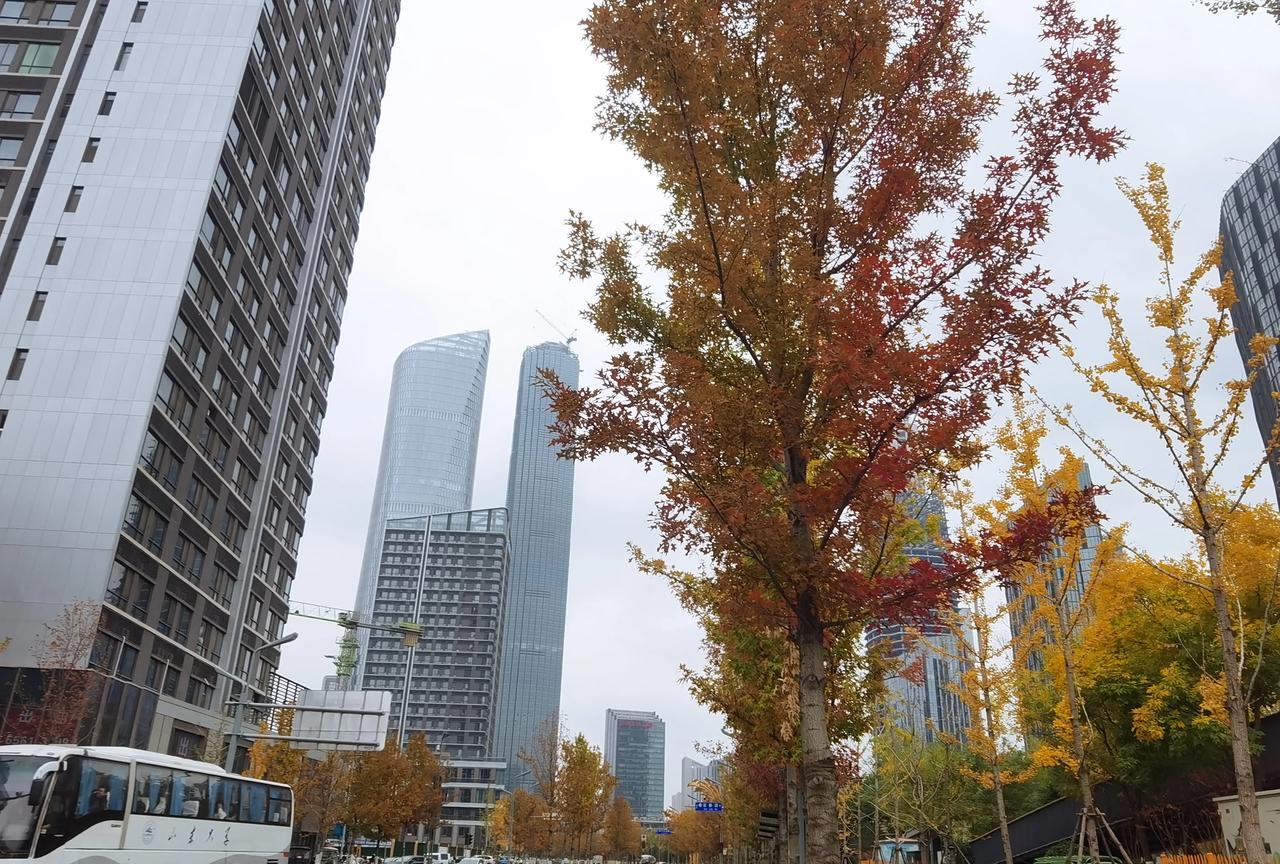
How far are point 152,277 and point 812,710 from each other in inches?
1481

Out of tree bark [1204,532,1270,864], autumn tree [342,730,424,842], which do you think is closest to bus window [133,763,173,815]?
tree bark [1204,532,1270,864]

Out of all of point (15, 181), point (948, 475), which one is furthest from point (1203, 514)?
point (15, 181)

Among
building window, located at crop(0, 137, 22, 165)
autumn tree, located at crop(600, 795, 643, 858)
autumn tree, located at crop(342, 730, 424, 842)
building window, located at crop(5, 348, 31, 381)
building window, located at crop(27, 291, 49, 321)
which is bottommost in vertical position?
autumn tree, located at crop(600, 795, 643, 858)

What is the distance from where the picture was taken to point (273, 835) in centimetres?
2322

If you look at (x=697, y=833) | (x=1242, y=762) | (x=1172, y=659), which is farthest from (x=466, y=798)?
(x=1242, y=762)

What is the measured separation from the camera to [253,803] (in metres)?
22.3

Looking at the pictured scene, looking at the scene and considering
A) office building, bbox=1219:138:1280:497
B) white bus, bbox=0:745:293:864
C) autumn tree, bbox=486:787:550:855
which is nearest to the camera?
white bus, bbox=0:745:293:864

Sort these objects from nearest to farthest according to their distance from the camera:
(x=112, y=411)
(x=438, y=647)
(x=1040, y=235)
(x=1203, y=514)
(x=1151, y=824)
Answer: (x=1040, y=235) → (x=1203, y=514) → (x=1151, y=824) → (x=112, y=411) → (x=438, y=647)

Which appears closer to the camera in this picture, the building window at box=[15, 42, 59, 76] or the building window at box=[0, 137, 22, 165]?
the building window at box=[0, 137, 22, 165]

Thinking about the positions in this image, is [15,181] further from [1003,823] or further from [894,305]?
[1003,823]

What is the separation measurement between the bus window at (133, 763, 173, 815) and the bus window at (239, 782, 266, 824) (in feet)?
12.2

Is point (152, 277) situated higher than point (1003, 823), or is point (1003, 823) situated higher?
point (152, 277)

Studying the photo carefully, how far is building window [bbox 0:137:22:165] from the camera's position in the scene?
128 ft

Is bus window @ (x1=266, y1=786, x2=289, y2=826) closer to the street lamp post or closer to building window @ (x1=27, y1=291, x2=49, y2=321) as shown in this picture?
building window @ (x1=27, y1=291, x2=49, y2=321)
